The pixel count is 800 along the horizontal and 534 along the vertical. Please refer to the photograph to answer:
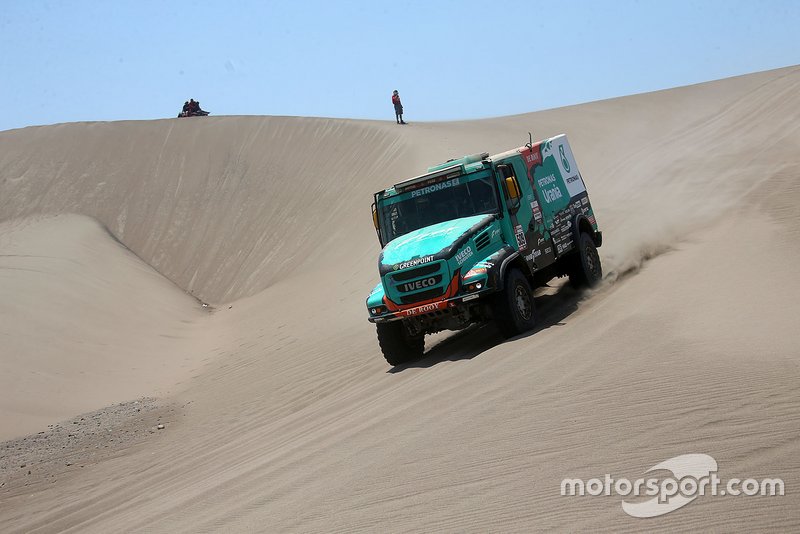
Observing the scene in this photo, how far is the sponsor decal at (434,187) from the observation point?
11844 millimetres

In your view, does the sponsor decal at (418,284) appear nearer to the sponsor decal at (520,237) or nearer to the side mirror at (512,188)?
the sponsor decal at (520,237)

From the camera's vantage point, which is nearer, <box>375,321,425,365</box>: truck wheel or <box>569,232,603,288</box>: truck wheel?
<box>375,321,425,365</box>: truck wheel

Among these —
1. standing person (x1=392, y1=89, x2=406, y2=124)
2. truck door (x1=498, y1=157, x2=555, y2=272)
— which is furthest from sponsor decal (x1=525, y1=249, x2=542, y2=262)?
standing person (x1=392, y1=89, x2=406, y2=124)

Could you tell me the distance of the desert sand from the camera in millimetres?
6082

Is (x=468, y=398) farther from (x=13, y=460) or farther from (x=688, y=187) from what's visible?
(x=688, y=187)

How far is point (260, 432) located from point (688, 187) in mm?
14770

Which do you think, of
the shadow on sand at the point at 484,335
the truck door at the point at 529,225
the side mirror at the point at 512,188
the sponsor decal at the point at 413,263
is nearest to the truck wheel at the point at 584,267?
the shadow on sand at the point at 484,335

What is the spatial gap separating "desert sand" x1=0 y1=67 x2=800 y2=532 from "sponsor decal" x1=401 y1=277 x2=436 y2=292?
3.27 feet

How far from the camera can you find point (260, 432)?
10.3 meters

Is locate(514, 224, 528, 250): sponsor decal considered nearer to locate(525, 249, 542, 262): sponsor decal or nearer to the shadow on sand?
locate(525, 249, 542, 262): sponsor decal

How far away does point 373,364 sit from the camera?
12680 millimetres

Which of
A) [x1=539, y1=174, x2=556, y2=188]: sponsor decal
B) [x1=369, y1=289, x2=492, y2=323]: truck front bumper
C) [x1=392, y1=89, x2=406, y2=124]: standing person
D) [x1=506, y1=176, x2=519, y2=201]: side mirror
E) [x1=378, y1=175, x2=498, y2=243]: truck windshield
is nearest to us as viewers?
[x1=369, y1=289, x2=492, y2=323]: truck front bumper

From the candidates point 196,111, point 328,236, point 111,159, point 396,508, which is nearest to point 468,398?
point 396,508

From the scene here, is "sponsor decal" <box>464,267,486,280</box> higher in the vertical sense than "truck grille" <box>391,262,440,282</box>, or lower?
lower
